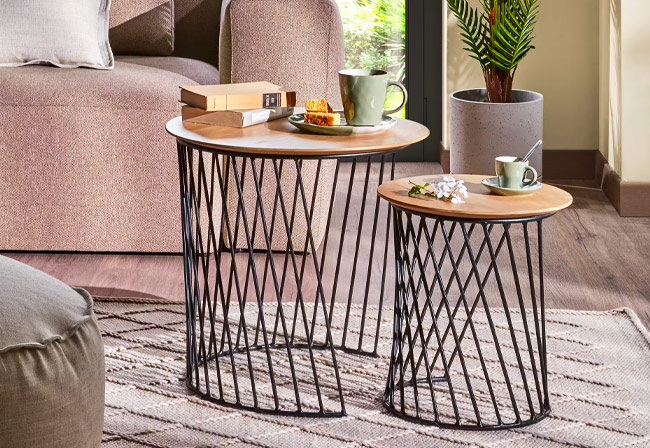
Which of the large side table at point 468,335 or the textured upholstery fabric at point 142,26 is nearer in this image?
the large side table at point 468,335

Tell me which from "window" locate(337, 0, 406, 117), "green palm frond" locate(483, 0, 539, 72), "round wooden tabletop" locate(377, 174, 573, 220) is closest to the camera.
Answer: "round wooden tabletop" locate(377, 174, 573, 220)

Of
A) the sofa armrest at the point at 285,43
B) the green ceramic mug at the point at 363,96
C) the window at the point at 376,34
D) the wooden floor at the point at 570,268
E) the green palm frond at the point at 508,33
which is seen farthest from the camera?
the window at the point at 376,34

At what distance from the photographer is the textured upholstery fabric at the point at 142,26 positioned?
126 inches

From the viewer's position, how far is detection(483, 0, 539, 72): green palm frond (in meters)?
3.07

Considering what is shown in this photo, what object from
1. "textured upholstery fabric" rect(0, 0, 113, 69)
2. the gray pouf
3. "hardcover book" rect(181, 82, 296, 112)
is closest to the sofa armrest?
"textured upholstery fabric" rect(0, 0, 113, 69)

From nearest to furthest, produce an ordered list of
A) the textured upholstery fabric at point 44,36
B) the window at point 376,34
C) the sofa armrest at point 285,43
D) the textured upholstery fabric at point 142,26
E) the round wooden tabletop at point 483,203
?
the round wooden tabletop at point 483,203 → the sofa armrest at point 285,43 → the textured upholstery fabric at point 44,36 → the textured upholstery fabric at point 142,26 → the window at point 376,34

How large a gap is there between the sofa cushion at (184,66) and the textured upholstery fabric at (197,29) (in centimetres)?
12

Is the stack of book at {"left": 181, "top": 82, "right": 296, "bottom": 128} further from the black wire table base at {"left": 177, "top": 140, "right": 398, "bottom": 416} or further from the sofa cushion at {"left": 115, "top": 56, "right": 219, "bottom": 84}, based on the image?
the sofa cushion at {"left": 115, "top": 56, "right": 219, "bottom": 84}

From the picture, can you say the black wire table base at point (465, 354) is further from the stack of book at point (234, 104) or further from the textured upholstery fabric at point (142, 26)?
the textured upholstery fabric at point (142, 26)

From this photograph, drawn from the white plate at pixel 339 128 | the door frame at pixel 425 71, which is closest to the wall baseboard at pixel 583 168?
the door frame at pixel 425 71

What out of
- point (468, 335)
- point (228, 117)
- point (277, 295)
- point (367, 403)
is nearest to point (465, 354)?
point (468, 335)

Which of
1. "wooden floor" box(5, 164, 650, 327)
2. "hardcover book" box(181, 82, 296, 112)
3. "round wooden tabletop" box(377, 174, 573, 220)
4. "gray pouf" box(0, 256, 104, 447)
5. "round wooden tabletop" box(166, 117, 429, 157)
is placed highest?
"hardcover book" box(181, 82, 296, 112)

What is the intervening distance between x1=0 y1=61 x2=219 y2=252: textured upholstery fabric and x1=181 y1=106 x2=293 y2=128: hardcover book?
0.83 meters

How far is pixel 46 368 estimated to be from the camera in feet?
4.21
